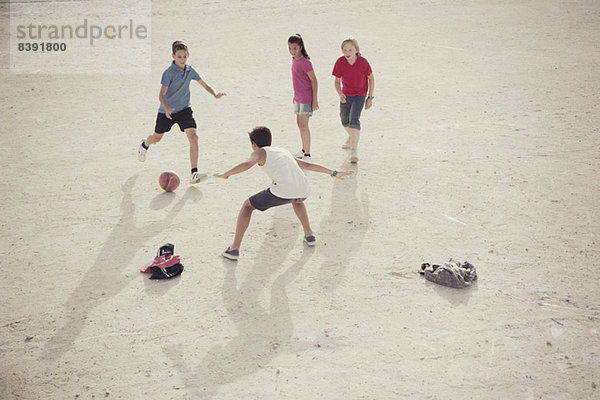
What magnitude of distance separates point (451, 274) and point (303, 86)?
14.4ft

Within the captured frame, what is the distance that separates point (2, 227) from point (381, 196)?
5128 mm

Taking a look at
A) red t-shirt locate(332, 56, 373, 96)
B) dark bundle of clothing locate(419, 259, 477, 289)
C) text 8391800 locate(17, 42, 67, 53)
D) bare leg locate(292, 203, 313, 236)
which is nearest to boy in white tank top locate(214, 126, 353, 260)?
bare leg locate(292, 203, 313, 236)

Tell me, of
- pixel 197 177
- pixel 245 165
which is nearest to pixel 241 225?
pixel 245 165

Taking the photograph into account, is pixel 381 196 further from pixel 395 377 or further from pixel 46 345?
pixel 46 345

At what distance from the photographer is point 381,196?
8.74 metres

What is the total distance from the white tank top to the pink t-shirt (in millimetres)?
3009

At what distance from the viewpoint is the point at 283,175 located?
688 cm

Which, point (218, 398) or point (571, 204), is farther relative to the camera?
point (571, 204)

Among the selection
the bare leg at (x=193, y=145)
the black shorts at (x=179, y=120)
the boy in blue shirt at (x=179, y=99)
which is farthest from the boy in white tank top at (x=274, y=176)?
the black shorts at (x=179, y=120)

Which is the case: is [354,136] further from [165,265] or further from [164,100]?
[165,265]

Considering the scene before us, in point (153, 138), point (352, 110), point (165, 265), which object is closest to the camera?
point (165, 265)

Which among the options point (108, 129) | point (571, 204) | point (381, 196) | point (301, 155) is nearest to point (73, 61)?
point (108, 129)

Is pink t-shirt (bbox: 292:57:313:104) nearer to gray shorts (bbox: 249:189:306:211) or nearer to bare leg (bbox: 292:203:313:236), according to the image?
bare leg (bbox: 292:203:313:236)

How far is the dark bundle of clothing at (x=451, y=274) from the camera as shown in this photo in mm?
6547
